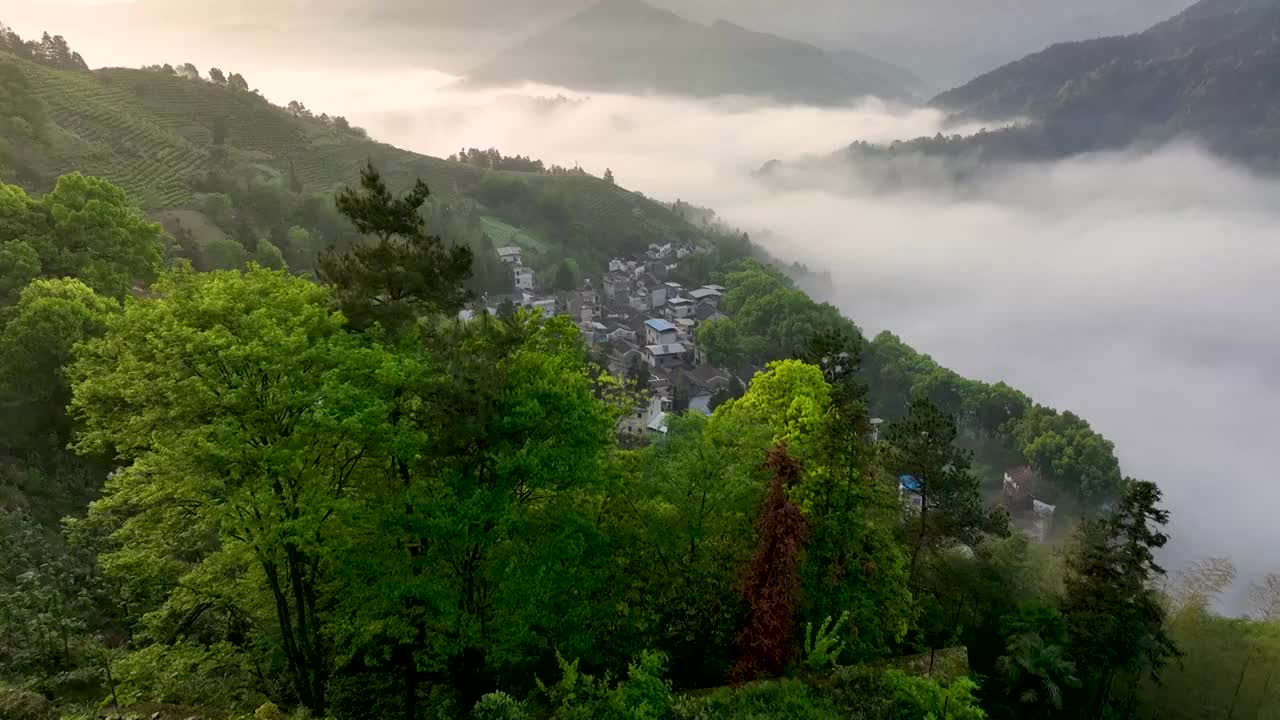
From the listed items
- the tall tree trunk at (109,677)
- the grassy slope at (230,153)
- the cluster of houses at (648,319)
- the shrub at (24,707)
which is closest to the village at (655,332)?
the cluster of houses at (648,319)

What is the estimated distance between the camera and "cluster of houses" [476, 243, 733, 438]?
8206cm

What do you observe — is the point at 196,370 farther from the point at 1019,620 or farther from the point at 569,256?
the point at 569,256

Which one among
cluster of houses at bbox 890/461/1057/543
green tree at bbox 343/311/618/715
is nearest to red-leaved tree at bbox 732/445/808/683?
green tree at bbox 343/311/618/715

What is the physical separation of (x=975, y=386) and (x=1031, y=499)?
22.9m

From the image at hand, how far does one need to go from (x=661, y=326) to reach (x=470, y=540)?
85.7 meters

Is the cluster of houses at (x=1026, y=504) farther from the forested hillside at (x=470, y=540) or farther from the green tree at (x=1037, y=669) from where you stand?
the green tree at (x=1037, y=669)

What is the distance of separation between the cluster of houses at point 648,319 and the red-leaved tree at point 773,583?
170 feet

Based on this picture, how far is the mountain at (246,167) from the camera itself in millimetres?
65250

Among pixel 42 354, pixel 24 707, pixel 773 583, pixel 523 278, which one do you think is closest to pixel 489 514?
pixel 773 583

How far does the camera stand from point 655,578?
1730cm

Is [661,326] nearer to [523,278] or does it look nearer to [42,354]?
→ [523,278]

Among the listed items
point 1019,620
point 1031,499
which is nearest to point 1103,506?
point 1031,499

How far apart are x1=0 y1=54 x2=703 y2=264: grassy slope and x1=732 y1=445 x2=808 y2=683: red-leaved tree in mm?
31578

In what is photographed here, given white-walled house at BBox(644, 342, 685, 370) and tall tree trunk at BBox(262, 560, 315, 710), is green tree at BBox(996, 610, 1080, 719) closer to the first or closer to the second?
tall tree trunk at BBox(262, 560, 315, 710)
